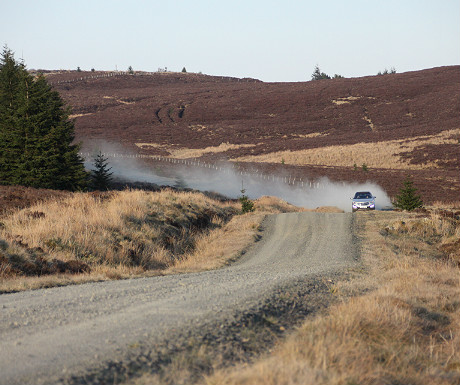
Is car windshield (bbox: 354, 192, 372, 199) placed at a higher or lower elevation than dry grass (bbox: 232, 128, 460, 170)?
lower

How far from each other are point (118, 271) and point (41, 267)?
1820mm

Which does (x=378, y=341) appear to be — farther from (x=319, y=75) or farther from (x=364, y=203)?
(x=319, y=75)

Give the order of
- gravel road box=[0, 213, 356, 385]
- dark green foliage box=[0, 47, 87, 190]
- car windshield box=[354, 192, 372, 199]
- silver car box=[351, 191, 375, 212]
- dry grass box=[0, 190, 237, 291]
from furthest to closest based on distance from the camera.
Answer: car windshield box=[354, 192, 372, 199], silver car box=[351, 191, 375, 212], dark green foliage box=[0, 47, 87, 190], dry grass box=[0, 190, 237, 291], gravel road box=[0, 213, 356, 385]

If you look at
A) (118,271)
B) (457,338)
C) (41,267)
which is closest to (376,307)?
(457,338)

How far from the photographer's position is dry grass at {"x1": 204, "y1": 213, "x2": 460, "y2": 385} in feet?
17.6

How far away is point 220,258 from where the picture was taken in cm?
1709

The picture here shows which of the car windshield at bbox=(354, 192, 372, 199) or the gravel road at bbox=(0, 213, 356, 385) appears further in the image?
the car windshield at bbox=(354, 192, 372, 199)

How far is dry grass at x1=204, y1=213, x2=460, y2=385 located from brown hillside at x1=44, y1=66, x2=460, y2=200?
116ft

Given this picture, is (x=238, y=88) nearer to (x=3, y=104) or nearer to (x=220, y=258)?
(x=3, y=104)

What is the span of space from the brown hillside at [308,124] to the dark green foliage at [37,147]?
29.1m

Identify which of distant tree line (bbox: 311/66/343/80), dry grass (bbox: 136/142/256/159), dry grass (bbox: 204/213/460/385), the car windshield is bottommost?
the car windshield

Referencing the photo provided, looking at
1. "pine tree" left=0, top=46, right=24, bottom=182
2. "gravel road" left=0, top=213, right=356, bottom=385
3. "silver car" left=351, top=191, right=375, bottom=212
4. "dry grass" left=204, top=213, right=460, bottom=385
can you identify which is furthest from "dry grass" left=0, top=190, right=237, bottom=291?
"silver car" left=351, top=191, right=375, bottom=212

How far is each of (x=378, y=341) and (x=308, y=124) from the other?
92924 mm

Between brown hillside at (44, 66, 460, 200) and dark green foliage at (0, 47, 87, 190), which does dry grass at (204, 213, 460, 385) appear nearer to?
dark green foliage at (0, 47, 87, 190)
